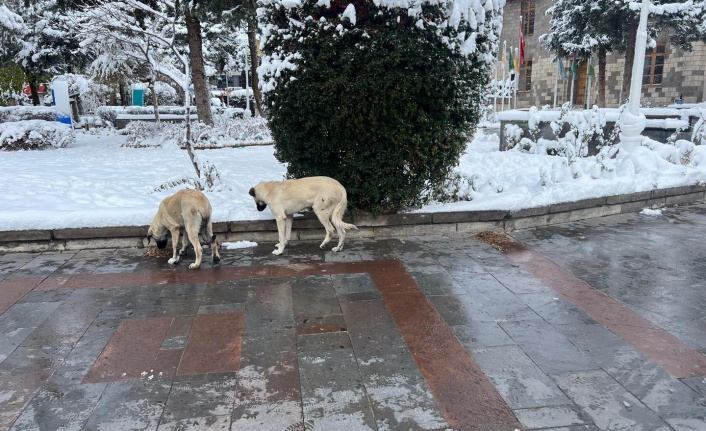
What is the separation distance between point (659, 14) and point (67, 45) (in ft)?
87.4

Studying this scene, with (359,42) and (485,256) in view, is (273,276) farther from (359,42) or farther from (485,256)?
(359,42)

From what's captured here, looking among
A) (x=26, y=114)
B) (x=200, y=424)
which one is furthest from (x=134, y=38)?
(x=200, y=424)

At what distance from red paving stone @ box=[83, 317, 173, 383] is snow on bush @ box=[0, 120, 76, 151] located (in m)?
13.6

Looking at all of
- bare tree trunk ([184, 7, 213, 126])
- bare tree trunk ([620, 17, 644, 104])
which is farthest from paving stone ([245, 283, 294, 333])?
bare tree trunk ([620, 17, 644, 104])

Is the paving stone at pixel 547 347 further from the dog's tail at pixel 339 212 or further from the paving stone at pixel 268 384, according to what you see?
the dog's tail at pixel 339 212

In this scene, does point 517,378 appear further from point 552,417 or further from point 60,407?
point 60,407

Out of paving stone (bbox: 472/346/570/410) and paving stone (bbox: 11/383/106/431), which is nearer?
paving stone (bbox: 11/383/106/431)

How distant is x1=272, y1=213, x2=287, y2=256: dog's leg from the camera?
5.51 m

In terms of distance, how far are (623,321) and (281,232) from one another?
3.65 m

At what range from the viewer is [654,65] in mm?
25641

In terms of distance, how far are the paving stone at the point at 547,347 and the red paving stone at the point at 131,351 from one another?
2.73m

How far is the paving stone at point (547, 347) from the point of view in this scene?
317 centimetres

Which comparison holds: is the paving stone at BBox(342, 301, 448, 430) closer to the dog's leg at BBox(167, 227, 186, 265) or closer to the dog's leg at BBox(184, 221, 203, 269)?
the dog's leg at BBox(184, 221, 203, 269)

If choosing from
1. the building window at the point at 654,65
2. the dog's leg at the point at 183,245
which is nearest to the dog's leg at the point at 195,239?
the dog's leg at the point at 183,245
